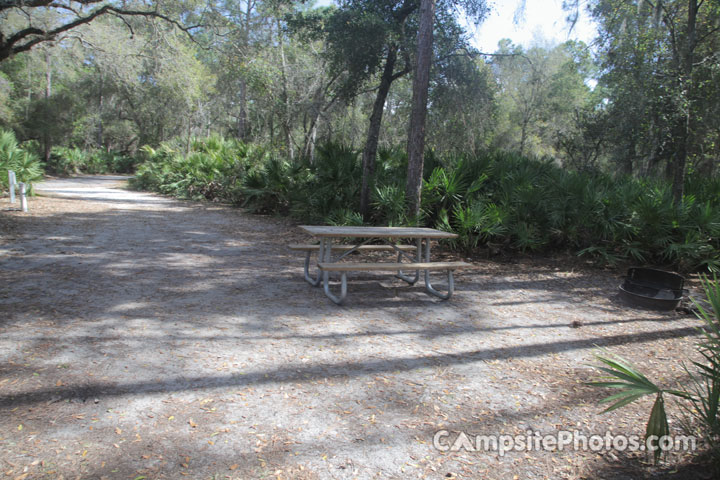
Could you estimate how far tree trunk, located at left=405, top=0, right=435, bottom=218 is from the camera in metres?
7.60

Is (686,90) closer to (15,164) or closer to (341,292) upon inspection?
(341,292)

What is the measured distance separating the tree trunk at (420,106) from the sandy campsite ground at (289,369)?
6.88 ft

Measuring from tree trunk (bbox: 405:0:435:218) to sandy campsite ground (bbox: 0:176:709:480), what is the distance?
210 centimetres

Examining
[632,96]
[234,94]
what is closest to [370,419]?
[632,96]

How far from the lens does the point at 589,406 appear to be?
301cm

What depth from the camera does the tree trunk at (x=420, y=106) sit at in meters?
7.60

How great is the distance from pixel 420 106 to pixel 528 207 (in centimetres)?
267

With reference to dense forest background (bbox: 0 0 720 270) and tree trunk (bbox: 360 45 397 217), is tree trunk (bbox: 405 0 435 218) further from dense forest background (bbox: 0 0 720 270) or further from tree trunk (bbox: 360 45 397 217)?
tree trunk (bbox: 360 45 397 217)

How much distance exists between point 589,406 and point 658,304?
313 centimetres

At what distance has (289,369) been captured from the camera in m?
3.32

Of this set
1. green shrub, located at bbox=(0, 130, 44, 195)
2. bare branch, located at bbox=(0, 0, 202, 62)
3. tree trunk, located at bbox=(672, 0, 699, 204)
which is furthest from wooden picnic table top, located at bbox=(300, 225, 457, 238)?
green shrub, located at bbox=(0, 130, 44, 195)

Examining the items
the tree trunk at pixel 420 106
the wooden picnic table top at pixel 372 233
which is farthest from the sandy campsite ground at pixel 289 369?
the tree trunk at pixel 420 106

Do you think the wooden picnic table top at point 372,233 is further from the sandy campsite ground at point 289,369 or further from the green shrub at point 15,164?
the green shrub at point 15,164

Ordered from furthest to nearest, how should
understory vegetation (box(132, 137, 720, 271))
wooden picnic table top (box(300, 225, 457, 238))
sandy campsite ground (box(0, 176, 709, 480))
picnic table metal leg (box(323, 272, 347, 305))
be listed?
1. understory vegetation (box(132, 137, 720, 271))
2. wooden picnic table top (box(300, 225, 457, 238))
3. picnic table metal leg (box(323, 272, 347, 305))
4. sandy campsite ground (box(0, 176, 709, 480))
